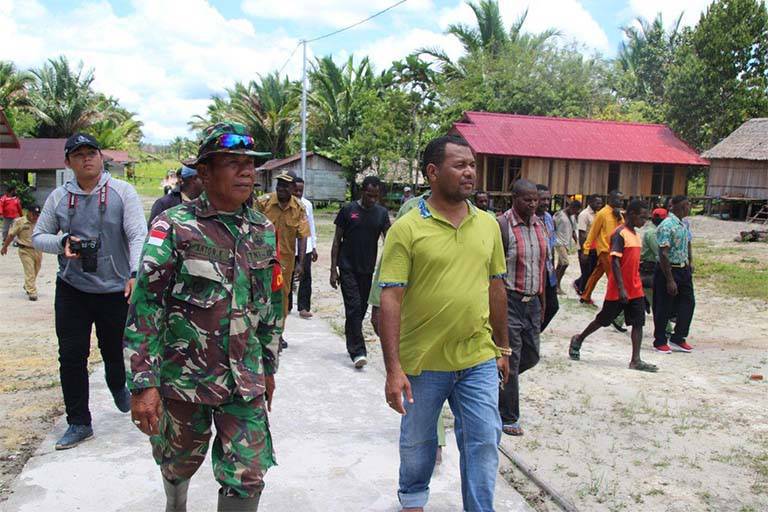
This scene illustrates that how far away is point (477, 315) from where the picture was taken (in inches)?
127

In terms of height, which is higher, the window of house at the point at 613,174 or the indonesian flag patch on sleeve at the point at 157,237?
the window of house at the point at 613,174

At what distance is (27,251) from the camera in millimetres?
11164

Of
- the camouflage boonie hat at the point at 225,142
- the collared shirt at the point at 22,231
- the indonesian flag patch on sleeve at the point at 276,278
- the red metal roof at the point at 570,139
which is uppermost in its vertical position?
the red metal roof at the point at 570,139

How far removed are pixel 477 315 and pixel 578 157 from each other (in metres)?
28.4

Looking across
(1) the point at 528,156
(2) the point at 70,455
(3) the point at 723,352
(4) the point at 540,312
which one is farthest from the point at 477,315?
(1) the point at 528,156

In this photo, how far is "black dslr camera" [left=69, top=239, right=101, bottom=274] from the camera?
13.6 ft

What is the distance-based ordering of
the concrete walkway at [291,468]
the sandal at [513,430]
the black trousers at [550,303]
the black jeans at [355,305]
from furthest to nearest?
the black jeans at [355,305] < the black trousers at [550,303] < the sandal at [513,430] < the concrete walkway at [291,468]

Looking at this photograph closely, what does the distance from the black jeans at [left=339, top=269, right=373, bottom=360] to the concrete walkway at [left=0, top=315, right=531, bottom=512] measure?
85 centimetres

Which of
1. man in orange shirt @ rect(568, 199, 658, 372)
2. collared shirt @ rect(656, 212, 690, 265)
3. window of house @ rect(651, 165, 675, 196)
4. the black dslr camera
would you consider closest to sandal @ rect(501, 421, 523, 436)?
man in orange shirt @ rect(568, 199, 658, 372)

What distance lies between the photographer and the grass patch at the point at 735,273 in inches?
493

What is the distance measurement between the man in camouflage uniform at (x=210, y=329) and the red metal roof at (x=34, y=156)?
28589 millimetres

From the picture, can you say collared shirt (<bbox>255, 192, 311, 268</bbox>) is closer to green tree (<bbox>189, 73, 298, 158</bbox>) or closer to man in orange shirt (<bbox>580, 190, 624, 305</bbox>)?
man in orange shirt (<bbox>580, 190, 624, 305</bbox>)

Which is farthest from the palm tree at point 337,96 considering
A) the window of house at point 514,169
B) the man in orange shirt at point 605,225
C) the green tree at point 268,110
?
the man in orange shirt at point 605,225

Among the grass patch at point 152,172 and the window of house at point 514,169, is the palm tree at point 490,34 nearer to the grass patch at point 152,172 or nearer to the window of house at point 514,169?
the window of house at point 514,169
